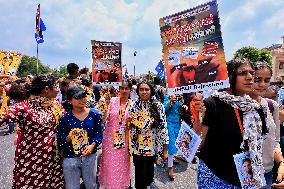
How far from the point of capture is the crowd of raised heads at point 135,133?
254 centimetres

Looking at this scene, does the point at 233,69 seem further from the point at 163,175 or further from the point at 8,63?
the point at 163,175

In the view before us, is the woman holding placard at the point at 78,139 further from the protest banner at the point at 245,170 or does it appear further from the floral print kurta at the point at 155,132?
the protest banner at the point at 245,170

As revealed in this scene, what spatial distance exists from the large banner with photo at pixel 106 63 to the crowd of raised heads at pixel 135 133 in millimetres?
207

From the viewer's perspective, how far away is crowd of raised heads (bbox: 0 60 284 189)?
8.32 feet

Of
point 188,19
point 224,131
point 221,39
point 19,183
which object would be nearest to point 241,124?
point 224,131

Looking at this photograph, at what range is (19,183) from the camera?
138 inches

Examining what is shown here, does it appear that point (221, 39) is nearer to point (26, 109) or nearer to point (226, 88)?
point (226, 88)

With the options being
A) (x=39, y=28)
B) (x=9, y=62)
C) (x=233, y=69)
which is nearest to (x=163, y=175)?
(x=9, y=62)

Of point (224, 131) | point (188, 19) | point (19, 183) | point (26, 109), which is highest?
point (188, 19)

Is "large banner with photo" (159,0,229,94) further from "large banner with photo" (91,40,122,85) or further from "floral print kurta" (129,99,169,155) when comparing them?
"large banner with photo" (91,40,122,85)

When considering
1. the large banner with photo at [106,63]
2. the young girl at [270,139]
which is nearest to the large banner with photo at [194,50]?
the young girl at [270,139]

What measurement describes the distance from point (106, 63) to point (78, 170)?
256cm

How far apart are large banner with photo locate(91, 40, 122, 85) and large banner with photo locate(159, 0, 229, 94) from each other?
8.88 feet

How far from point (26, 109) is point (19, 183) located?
80cm
